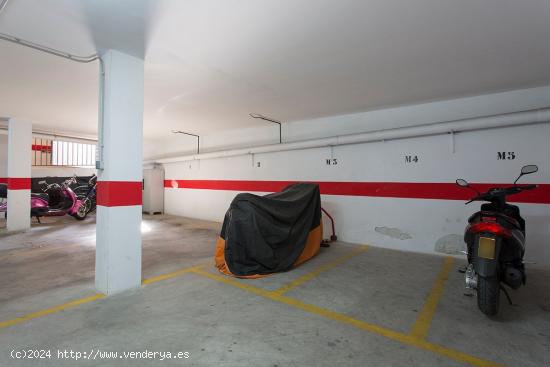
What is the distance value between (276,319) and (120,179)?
220 centimetres

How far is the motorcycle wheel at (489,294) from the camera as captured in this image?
230 centimetres

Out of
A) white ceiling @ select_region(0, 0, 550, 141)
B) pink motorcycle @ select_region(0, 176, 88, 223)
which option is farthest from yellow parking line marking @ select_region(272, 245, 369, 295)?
pink motorcycle @ select_region(0, 176, 88, 223)

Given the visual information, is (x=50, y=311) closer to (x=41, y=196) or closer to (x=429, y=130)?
(x=429, y=130)

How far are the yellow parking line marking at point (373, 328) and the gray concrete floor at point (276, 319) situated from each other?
0.01 m

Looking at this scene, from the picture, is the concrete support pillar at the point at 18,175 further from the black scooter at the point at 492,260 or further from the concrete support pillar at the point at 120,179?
the black scooter at the point at 492,260

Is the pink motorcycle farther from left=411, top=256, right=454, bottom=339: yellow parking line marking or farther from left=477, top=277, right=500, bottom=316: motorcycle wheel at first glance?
left=477, top=277, right=500, bottom=316: motorcycle wheel

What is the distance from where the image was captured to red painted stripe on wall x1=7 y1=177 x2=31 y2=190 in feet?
20.5

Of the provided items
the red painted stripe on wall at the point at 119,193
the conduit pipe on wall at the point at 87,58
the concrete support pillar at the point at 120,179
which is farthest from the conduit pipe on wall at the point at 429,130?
the conduit pipe on wall at the point at 87,58

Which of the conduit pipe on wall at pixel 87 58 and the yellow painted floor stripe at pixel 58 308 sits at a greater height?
the conduit pipe on wall at pixel 87 58

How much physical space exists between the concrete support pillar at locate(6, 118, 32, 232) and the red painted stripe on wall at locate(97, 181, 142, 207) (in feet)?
17.3

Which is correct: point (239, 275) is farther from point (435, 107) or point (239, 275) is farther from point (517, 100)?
point (517, 100)

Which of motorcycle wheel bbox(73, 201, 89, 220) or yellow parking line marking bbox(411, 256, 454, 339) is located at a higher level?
motorcycle wheel bbox(73, 201, 89, 220)

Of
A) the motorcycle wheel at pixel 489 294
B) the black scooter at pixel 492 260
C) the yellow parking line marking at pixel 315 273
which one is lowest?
the yellow parking line marking at pixel 315 273

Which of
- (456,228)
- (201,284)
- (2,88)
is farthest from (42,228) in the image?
(456,228)
